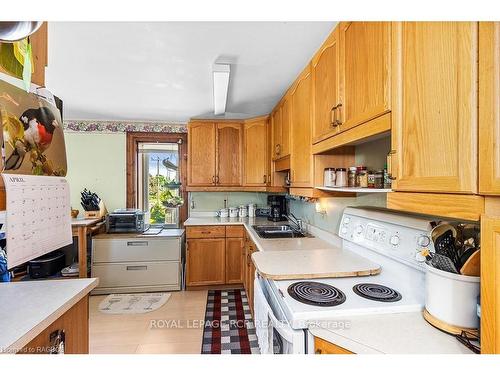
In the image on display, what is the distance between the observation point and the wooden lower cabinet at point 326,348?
0.75 meters

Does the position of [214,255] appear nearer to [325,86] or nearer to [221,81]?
[221,81]

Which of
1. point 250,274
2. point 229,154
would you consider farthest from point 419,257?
point 229,154

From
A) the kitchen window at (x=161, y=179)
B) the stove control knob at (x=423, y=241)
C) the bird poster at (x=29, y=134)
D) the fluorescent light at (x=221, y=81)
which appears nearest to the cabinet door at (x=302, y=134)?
the fluorescent light at (x=221, y=81)

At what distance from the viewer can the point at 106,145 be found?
11.0ft

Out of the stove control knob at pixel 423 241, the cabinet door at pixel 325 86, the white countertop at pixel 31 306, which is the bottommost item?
the white countertop at pixel 31 306

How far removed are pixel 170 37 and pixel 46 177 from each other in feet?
3.54

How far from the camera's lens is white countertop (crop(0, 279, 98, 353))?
64 centimetres

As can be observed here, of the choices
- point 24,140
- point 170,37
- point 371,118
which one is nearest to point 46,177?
point 24,140

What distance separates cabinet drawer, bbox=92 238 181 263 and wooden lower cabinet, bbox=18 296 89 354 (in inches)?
74.9

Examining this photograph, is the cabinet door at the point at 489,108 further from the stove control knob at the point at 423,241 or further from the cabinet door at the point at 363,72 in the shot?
the stove control knob at the point at 423,241

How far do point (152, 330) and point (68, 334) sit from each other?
1423 mm

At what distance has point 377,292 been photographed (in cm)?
101

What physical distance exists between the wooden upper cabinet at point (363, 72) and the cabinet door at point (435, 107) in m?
0.05
